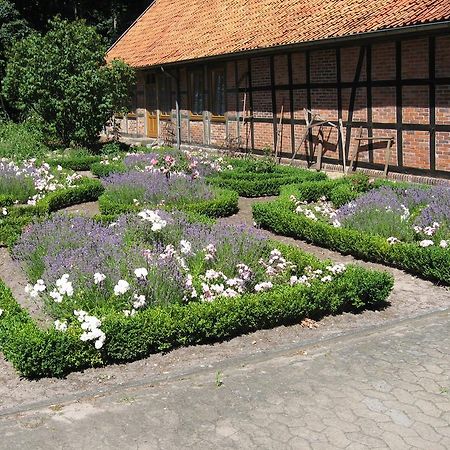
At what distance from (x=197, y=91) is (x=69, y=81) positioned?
4.04 m

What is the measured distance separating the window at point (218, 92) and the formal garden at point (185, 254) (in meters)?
5.30

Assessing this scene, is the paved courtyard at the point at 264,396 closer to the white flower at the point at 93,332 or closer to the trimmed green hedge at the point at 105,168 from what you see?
the white flower at the point at 93,332

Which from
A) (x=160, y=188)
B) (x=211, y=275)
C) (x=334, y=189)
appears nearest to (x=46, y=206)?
(x=160, y=188)

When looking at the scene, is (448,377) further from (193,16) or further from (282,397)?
(193,16)

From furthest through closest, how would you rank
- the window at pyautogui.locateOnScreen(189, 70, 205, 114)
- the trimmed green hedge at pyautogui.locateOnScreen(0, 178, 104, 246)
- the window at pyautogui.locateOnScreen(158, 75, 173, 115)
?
the window at pyautogui.locateOnScreen(158, 75, 173, 115) < the window at pyautogui.locateOnScreen(189, 70, 205, 114) < the trimmed green hedge at pyautogui.locateOnScreen(0, 178, 104, 246)

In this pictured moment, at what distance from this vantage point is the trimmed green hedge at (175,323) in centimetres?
529

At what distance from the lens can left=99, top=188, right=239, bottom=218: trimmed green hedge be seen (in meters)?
10.8

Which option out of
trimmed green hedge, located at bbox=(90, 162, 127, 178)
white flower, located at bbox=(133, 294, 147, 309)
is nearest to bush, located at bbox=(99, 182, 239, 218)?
trimmed green hedge, located at bbox=(90, 162, 127, 178)

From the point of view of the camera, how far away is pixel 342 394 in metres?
4.82

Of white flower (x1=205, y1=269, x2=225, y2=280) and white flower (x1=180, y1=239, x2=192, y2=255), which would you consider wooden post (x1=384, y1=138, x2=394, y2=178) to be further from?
white flower (x1=205, y1=269, x2=225, y2=280)

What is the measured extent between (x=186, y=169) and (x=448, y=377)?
8.63m

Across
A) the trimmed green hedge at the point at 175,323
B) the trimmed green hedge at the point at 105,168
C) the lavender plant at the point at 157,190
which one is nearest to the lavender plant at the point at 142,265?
the trimmed green hedge at the point at 175,323

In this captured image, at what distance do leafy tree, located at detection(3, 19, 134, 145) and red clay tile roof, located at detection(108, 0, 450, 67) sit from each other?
6.79 ft

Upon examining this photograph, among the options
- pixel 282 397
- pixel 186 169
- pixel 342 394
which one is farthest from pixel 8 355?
pixel 186 169
